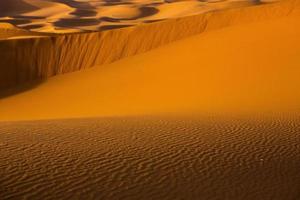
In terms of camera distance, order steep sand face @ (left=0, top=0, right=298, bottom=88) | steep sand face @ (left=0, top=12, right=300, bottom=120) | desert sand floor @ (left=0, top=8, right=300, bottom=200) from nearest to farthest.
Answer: desert sand floor @ (left=0, top=8, right=300, bottom=200)
steep sand face @ (left=0, top=12, right=300, bottom=120)
steep sand face @ (left=0, top=0, right=298, bottom=88)

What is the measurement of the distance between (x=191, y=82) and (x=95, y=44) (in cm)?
654

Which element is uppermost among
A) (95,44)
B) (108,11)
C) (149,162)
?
(108,11)

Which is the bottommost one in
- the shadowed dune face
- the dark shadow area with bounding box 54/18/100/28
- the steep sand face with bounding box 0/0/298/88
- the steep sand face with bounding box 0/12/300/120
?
the steep sand face with bounding box 0/12/300/120

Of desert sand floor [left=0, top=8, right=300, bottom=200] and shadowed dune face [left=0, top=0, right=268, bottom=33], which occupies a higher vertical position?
shadowed dune face [left=0, top=0, right=268, bottom=33]

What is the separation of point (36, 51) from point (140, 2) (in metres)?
53.7

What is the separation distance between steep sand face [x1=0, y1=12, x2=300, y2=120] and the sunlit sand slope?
3.62m

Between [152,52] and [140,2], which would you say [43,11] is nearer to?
[140,2]

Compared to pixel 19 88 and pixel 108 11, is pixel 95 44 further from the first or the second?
pixel 108 11

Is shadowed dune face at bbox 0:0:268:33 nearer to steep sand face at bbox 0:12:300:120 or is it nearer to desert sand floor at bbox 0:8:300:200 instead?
steep sand face at bbox 0:12:300:120

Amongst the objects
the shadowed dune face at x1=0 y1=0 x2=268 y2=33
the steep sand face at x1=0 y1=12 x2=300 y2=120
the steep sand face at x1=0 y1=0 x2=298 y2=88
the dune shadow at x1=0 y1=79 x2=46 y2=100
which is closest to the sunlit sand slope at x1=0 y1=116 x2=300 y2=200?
the steep sand face at x1=0 y1=12 x2=300 y2=120

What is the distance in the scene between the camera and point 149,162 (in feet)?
18.1

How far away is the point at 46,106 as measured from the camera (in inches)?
586

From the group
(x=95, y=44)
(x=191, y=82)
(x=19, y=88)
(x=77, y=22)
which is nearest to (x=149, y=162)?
(x=191, y=82)

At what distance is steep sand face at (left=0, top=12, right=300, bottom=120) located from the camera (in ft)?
41.8
